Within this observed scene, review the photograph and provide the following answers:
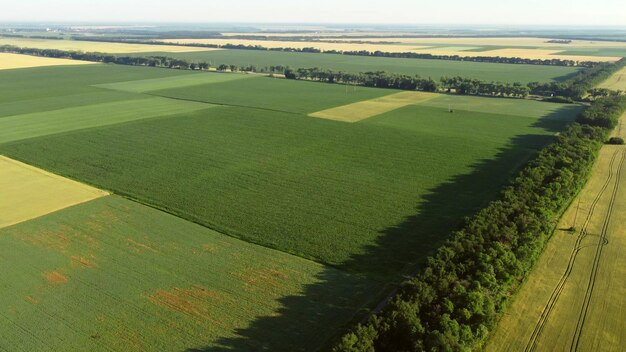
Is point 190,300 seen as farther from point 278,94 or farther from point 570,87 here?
point 570,87

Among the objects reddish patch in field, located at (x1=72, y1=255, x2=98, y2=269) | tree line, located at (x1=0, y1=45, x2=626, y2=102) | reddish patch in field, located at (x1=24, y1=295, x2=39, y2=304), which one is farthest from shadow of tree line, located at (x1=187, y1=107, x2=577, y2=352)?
tree line, located at (x1=0, y1=45, x2=626, y2=102)

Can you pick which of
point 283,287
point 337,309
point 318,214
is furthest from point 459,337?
point 318,214

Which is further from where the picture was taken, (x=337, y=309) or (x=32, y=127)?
(x=32, y=127)

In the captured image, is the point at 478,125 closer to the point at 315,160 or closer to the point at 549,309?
the point at 315,160

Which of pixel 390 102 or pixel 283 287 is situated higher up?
pixel 390 102

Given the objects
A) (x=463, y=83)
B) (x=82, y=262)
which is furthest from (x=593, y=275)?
(x=463, y=83)

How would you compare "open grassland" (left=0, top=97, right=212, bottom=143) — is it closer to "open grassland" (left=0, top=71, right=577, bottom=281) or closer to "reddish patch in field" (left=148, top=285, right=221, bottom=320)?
"open grassland" (left=0, top=71, right=577, bottom=281)
